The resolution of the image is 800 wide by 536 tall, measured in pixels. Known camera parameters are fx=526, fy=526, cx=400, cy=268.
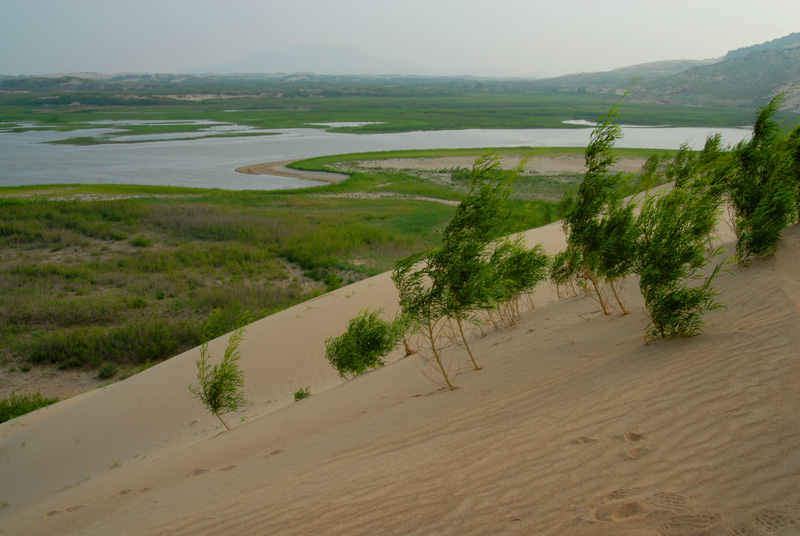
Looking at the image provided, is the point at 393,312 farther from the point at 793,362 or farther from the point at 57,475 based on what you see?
the point at 793,362

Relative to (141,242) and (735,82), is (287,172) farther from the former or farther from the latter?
(735,82)

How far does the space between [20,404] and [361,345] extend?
25.7ft

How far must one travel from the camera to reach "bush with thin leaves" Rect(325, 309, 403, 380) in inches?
422

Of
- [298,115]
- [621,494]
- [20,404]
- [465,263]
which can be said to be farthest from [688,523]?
[298,115]

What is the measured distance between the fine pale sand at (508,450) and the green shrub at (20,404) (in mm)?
1332

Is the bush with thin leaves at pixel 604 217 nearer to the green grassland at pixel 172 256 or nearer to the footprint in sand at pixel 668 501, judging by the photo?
the green grassland at pixel 172 256

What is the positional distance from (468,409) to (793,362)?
3280 millimetres

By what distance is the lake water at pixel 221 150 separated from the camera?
43562 millimetres

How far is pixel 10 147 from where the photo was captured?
58500mm

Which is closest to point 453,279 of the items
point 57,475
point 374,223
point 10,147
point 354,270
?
point 57,475

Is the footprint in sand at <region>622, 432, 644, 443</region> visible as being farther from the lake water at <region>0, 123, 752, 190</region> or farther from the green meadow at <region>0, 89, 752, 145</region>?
the green meadow at <region>0, 89, 752, 145</region>

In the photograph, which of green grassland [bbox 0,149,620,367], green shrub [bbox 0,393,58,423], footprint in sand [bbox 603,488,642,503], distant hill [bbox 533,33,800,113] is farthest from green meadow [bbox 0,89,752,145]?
footprint in sand [bbox 603,488,642,503]

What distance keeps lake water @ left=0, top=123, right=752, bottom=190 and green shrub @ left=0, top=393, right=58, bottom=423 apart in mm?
30077

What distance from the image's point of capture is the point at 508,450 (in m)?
4.71
